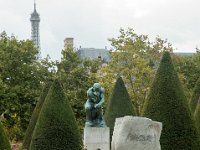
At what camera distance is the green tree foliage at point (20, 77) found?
38906mm

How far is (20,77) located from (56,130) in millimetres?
23712

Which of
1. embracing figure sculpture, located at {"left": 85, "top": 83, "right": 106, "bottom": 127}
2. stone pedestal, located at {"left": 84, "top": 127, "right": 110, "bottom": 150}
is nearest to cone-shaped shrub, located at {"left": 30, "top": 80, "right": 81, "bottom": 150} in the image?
stone pedestal, located at {"left": 84, "top": 127, "right": 110, "bottom": 150}

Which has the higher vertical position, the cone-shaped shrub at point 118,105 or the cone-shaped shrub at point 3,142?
the cone-shaped shrub at point 118,105

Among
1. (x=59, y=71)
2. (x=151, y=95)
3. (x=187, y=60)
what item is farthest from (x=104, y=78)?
(x=151, y=95)

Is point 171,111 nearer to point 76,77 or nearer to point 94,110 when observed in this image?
point 94,110

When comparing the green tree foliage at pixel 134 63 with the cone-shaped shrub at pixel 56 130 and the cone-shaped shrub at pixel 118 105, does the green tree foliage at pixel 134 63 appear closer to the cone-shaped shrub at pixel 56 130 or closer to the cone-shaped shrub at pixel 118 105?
the cone-shaped shrub at pixel 118 105

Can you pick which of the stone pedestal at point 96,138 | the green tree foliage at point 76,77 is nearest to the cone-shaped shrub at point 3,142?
the stone pedestal at point 96,138

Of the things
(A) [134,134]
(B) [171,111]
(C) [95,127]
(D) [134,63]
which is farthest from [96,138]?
(D) [134,63]

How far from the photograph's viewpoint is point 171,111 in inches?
763

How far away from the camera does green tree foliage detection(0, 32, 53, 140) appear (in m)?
38.9

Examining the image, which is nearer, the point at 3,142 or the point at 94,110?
the point at 3,142

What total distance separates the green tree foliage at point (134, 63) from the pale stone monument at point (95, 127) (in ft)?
55.4

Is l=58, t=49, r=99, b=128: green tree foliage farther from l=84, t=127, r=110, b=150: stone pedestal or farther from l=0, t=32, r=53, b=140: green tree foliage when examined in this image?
l=84, t=127, r=110, b=150: stone pedestal

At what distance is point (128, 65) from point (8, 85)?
9.14 meters
